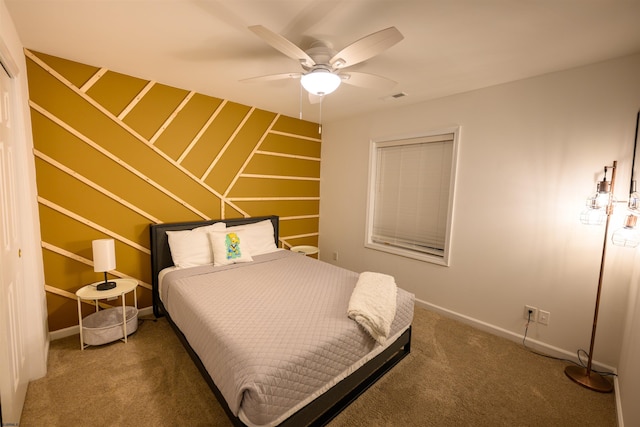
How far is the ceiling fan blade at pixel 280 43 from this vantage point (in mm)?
1350

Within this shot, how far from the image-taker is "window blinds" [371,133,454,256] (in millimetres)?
3049

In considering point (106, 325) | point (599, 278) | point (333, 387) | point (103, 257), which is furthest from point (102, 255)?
point (599, 278)

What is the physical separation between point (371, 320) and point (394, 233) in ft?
6.34

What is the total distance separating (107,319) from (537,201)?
13.0 feet

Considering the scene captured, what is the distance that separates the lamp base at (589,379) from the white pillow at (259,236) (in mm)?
2935

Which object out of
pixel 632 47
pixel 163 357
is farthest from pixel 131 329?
pixel 632 47

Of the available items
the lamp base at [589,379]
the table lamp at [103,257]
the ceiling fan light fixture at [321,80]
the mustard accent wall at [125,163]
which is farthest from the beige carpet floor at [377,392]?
the ceiling fan light fixture at [321,80]

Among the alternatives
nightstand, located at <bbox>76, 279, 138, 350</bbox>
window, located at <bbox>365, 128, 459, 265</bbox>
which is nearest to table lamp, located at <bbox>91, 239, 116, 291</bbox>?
nightstand, located at <bbox>76, 279, 138, 350</bbox>

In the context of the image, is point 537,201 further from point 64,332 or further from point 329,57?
point 64,332

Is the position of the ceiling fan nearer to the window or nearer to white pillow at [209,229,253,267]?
the window

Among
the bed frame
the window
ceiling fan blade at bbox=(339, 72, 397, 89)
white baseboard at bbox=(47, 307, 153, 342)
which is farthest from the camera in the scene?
the window

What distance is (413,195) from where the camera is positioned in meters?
3.32

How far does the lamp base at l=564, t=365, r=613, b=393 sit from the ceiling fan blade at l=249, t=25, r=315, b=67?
2.97m

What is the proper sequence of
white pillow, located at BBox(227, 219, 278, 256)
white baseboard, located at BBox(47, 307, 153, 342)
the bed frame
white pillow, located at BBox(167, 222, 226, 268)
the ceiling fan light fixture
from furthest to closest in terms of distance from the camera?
white pillow, located at BBox(227, 219, 278, 256)
white pillow, located at BBox(167, 222, 226, 268)
white baseboard, located at BBox(47, 307, 153, 342)
the ceiling fan light fixture
the bed frame
